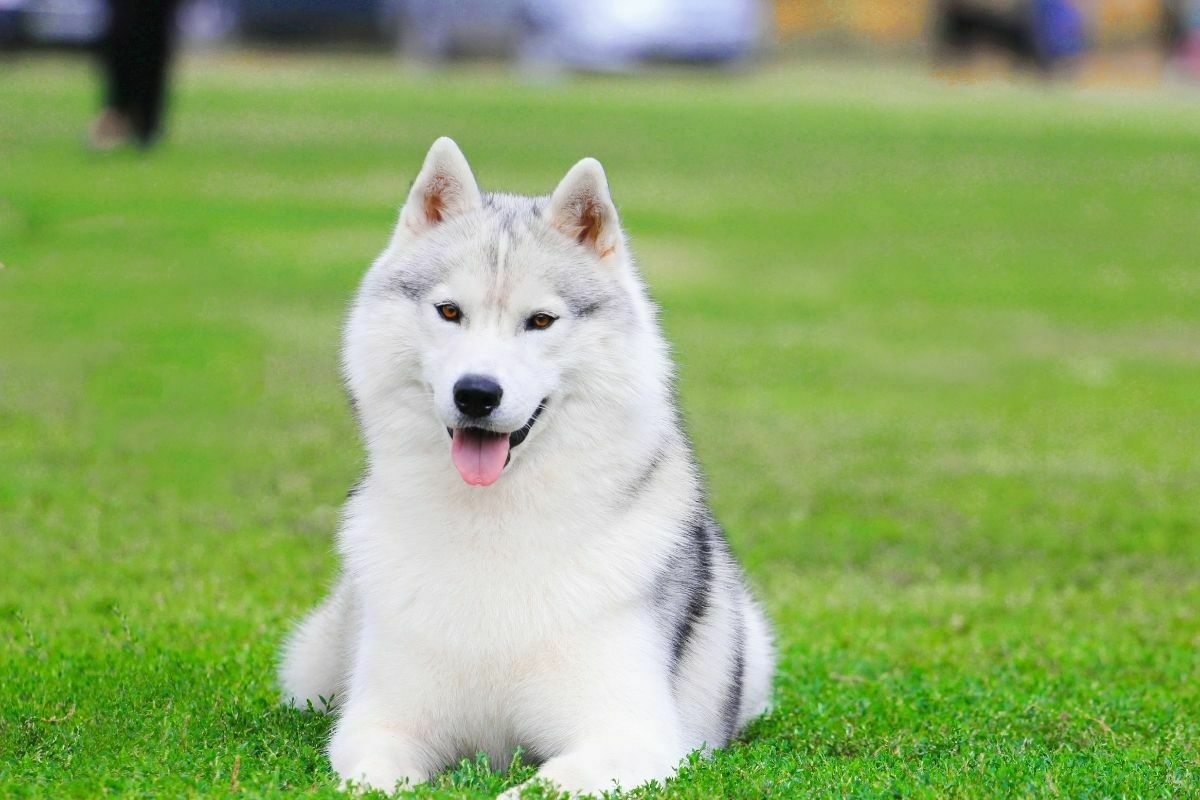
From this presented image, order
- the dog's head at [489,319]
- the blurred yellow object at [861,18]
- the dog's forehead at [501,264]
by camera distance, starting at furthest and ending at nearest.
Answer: the blurred yellow object at [861,18] → the dog's forehead at [501,264] → the dog's head at [489,319]

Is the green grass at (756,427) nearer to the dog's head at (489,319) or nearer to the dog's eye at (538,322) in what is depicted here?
the dog's head at (489,319)

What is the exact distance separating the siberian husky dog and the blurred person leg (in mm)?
15275

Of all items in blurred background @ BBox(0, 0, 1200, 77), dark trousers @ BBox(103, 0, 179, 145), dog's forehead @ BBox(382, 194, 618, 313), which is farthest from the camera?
blurred background @ BBox(0, 0, 1200, 77)

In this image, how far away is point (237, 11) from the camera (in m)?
37.6

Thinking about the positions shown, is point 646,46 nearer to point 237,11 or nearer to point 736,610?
point 237,11

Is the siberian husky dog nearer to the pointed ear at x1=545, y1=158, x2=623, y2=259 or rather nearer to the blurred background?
the pointed ear at x1=545, y1=158, x2=623, y2=259

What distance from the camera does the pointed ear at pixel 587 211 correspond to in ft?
17.6

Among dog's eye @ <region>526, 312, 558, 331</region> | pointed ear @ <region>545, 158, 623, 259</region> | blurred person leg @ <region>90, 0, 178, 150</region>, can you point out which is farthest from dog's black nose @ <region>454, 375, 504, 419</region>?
blurred person leg @ <region>90, 0, 178, 150</region>

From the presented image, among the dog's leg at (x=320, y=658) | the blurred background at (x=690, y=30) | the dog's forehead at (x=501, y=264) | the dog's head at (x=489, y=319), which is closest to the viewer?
the dog's head at (x=489, y=319)

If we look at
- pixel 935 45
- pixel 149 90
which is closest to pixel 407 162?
pixel 149 90

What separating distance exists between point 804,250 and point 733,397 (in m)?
6.75

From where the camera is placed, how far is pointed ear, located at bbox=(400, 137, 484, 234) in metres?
5.41

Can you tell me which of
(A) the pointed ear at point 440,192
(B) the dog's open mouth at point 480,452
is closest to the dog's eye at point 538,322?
(B) the dog's open mouth at point 480,452

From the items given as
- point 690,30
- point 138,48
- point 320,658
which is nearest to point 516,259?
point 320,658
